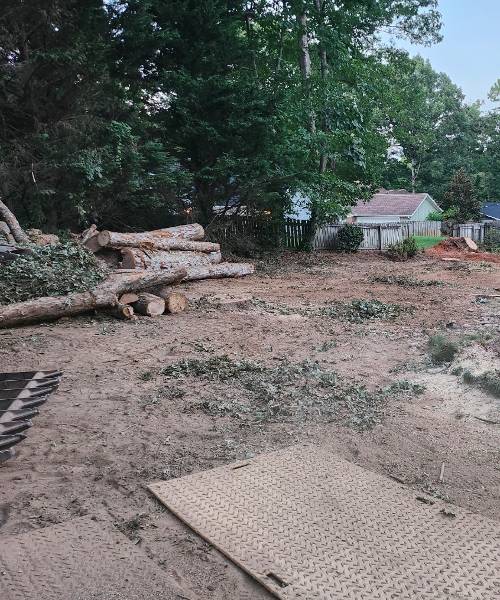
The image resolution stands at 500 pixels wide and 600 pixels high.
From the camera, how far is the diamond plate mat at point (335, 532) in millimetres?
2275

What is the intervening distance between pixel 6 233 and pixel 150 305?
3841 mm

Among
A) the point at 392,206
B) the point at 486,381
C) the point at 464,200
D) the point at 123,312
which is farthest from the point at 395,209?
the point at 486,381

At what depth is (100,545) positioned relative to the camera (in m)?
2.56

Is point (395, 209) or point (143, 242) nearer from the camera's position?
point (143, 242)

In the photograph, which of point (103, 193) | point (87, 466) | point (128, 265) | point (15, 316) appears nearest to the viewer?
point (87, 466)

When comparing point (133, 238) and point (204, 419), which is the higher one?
point (133, 238)

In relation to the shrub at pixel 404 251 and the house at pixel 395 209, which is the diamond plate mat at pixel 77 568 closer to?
the shrub at pixel 404 251

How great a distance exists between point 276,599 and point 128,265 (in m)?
9.17

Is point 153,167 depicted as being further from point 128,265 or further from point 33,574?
point 33,574

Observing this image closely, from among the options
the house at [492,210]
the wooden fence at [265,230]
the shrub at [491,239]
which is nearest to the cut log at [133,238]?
the wooden fence at [265,230]

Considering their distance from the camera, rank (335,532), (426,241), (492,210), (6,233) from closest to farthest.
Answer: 1. (335,532)
2. (6,233)
3. (426,241)
4. (492,210)

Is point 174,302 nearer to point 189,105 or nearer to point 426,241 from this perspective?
point 189,105

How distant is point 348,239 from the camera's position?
20953 mm

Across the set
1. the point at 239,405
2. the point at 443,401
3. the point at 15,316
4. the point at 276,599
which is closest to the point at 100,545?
the point at 276,599
